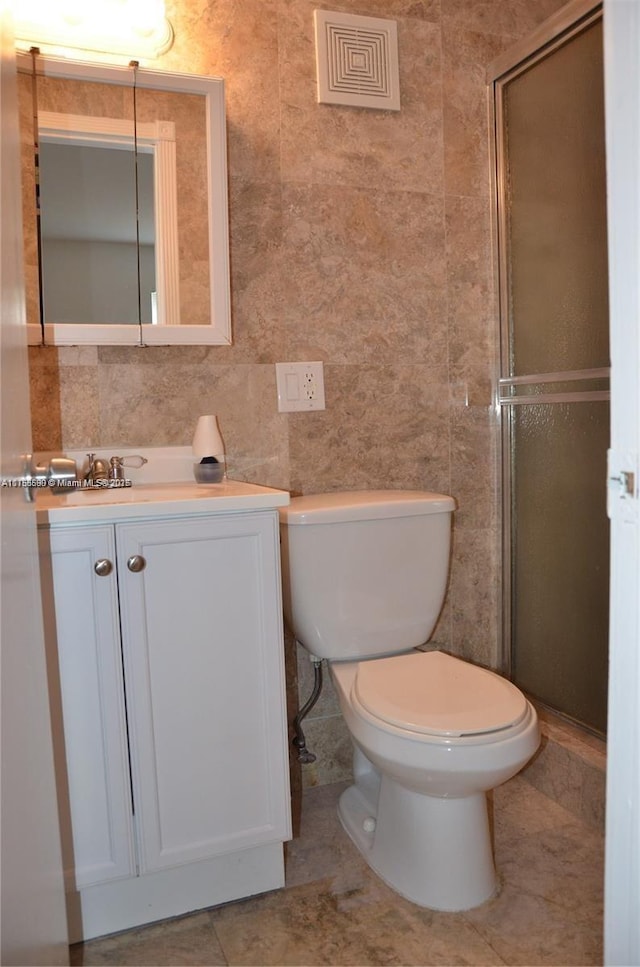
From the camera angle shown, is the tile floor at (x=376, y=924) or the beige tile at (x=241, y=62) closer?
the tile floor at (x=376, y=924)

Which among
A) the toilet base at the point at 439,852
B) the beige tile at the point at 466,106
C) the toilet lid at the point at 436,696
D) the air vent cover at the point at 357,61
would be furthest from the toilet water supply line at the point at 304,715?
the air vent cover at the point at 357,61

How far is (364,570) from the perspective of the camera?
1.81 meters

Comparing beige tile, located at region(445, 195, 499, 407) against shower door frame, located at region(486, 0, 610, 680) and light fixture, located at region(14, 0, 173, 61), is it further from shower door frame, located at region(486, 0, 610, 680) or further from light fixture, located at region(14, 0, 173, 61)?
light fixture, located at region(14, 0, 173, 61)

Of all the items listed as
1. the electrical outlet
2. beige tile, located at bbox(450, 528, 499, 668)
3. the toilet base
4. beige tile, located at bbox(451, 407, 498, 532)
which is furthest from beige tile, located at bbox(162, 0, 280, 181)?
the toilet base

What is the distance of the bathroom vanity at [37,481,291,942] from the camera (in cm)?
139

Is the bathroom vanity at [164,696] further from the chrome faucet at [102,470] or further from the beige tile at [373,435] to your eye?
the beige tile at [373,435]

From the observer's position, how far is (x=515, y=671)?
2.26 metres

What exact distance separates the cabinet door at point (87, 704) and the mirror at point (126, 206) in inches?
25.1

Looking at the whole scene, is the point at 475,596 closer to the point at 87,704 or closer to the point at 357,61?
the point at 87,704

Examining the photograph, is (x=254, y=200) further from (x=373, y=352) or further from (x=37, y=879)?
(x=37, y=879)

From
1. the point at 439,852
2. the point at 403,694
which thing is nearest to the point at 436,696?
the point at 403,694

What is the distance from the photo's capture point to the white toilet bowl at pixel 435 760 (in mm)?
1449

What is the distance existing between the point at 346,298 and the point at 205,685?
1.09 m

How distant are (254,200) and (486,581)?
1.25 m
